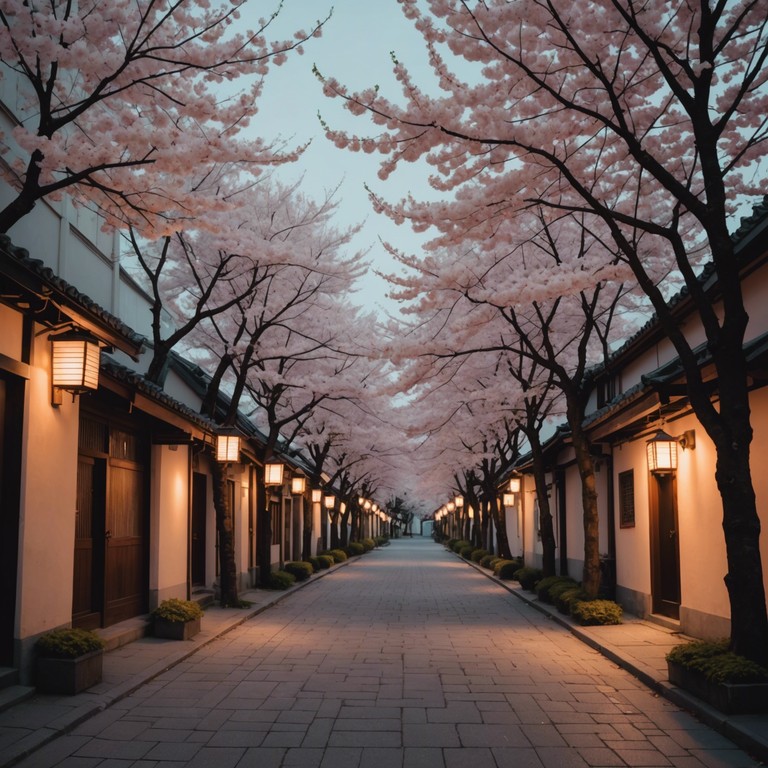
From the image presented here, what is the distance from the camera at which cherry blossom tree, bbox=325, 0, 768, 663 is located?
7.49 metres

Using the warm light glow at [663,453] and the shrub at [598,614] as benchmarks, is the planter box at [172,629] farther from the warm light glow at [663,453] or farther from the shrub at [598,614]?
the warm light glow at [663,453]

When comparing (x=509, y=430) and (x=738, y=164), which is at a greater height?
(x=738, y=164)

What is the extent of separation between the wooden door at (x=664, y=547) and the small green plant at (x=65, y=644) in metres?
9.32

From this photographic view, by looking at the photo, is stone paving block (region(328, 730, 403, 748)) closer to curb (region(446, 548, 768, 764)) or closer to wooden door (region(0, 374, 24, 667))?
curb (region(446, 548, 768, 764))

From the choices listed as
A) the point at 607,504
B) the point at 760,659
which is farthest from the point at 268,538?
the point at 760,659

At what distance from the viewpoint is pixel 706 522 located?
11.7m

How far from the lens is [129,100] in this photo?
313 inches

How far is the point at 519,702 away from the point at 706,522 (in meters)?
4.87

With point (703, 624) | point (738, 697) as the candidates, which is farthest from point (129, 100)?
point (703, 624)

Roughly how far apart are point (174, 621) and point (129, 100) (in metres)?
7.33

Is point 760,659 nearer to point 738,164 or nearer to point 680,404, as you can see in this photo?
point 680,404

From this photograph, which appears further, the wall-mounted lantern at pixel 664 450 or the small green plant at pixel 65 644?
the wall-mounted lantern at pixel 664 450

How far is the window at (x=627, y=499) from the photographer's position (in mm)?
15930

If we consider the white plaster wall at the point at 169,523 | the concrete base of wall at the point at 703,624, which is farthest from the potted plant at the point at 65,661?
the concrete base of wall at the point at 703,624
